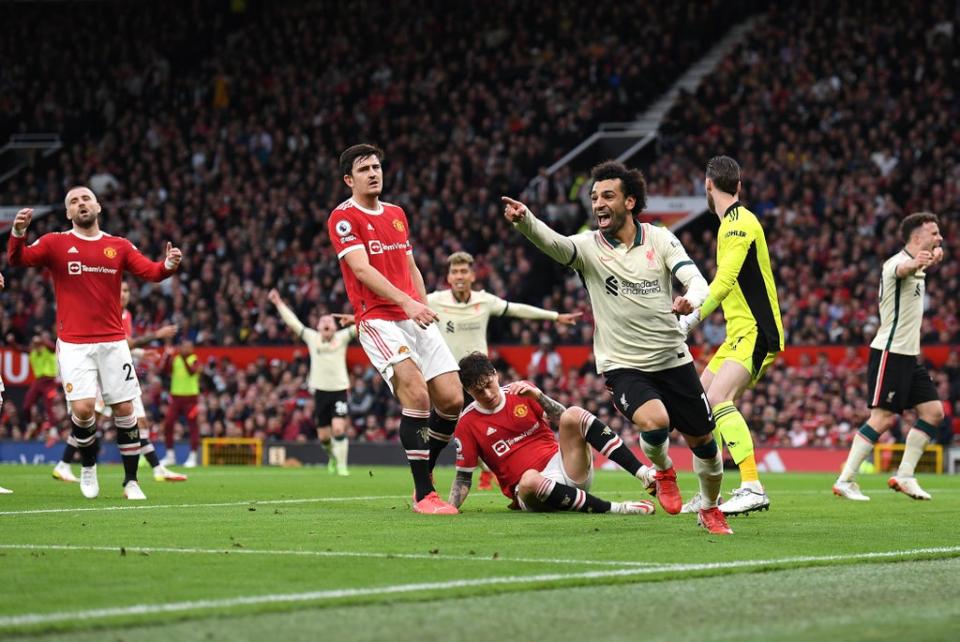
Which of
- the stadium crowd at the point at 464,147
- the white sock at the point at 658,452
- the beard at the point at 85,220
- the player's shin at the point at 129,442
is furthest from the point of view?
the stadium crowd at the point at 464,147

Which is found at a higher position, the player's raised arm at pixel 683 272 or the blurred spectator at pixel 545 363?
the player's raised arm at pixel 683 272

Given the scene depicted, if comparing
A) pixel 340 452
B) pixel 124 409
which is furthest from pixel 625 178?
pixel 340 452

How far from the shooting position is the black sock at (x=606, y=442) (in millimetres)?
10828

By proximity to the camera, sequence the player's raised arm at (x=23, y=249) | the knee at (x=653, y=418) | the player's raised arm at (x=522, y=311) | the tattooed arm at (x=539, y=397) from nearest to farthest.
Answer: the knee at (x=653, y=418) < the tattooed arm at (x=539, y=397) < the player's raised arm at (x=23, y=249) < the player's raised arm at (x=522, y=311)

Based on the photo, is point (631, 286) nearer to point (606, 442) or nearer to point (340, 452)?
point (606, 442)

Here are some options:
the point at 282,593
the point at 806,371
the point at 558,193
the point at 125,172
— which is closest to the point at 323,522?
the point at 282,593

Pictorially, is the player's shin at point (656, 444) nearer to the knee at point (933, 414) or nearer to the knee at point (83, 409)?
the knee at point (933, 414)

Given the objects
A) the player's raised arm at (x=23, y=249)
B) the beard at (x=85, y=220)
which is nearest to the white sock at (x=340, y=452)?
the beard at (x=85, y=220)

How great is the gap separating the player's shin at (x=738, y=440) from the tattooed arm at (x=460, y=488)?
1.97 metres

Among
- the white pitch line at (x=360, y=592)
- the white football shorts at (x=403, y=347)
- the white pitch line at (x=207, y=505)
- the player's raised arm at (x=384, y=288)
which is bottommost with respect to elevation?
the white pitch line at (x=207, y=505)

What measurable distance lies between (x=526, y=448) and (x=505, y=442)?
17 centimetres

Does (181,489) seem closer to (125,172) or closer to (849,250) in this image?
(849,250)

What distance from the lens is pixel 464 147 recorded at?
35719 mm

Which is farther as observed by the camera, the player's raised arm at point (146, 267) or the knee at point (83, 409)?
the knee at point (83, 409)
